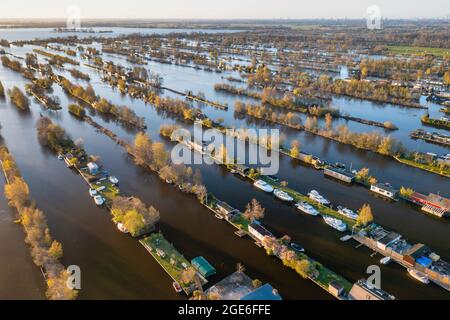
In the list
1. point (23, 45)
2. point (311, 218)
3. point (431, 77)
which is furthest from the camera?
point (23, 45)

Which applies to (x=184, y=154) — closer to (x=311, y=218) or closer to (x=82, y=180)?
(x=82, y=180)

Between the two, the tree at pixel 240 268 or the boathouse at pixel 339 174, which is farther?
the boathouse at pixel 339 174

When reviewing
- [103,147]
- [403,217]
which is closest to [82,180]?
[103,147]

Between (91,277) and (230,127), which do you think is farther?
(230,127)

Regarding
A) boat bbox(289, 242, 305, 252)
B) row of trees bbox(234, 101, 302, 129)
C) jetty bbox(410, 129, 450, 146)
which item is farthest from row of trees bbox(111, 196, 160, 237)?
jetty bbox(410, 129, 450, 146)

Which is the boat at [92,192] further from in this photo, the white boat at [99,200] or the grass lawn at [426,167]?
the grass lawn at [426,167]

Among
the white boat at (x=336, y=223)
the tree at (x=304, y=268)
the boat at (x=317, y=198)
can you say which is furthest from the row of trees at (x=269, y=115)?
the tree at (x=304, y=268)

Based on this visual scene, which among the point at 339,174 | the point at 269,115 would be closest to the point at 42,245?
the point at 339,174
